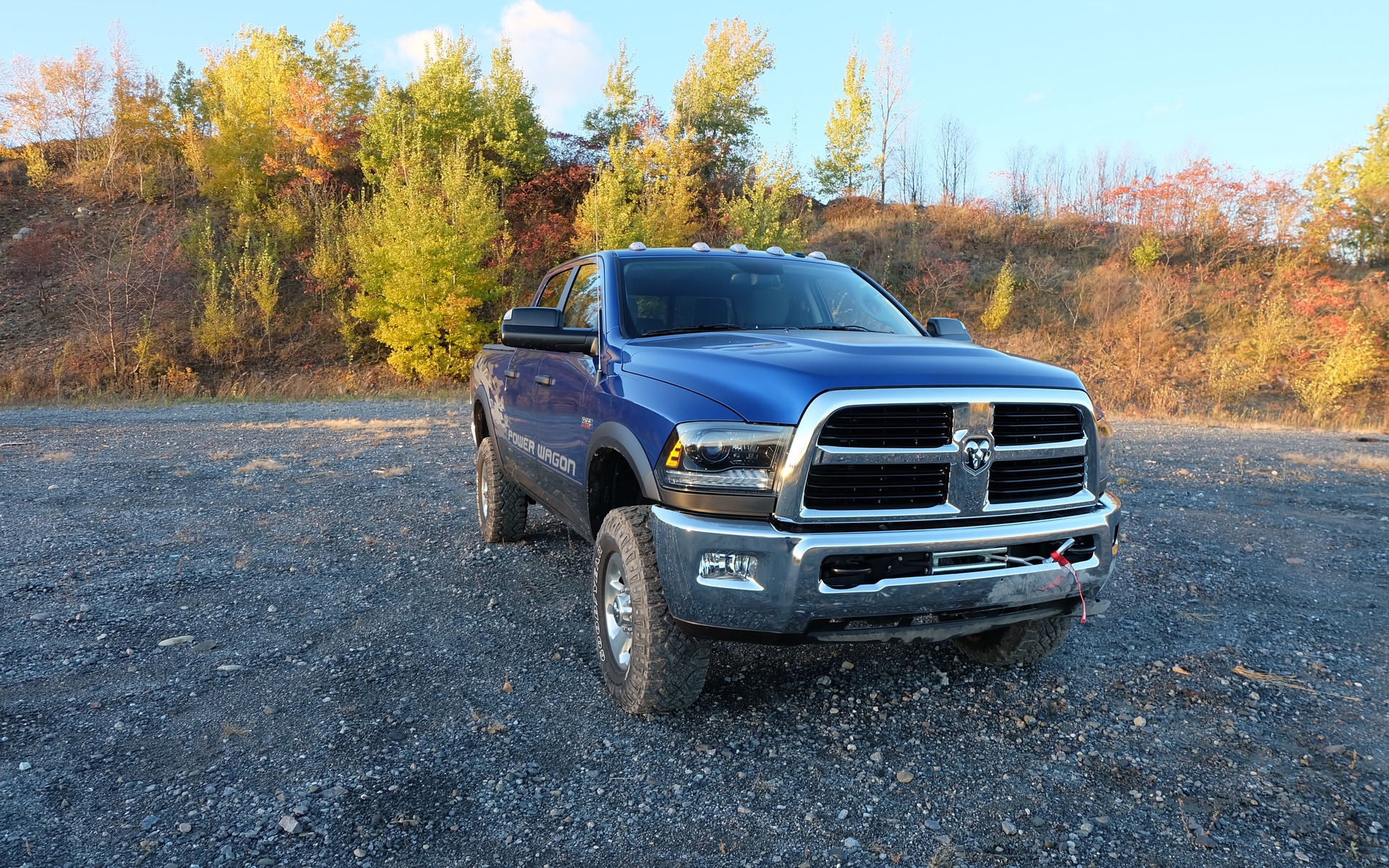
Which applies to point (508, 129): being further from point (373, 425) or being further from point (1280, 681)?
point (1280, 681)

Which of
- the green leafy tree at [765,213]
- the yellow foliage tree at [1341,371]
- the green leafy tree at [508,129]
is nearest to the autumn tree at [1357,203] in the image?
the yellow foliage tree at [1341,371]

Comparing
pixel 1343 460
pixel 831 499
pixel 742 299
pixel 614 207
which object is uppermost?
pixel 614 207

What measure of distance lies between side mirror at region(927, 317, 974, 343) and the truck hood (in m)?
0.83

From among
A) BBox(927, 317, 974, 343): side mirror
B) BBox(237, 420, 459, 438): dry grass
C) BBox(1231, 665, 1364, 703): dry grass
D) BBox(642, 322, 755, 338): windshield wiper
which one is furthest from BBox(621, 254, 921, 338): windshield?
BBox(237, 420, 459, 438): dry grass

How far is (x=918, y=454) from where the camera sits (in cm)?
260

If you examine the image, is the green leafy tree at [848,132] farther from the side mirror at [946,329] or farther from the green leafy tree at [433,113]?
the side mirror at [946,329]

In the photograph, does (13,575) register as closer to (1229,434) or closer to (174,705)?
(174,705)

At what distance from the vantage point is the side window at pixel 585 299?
4105mm

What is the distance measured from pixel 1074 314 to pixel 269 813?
111 feet

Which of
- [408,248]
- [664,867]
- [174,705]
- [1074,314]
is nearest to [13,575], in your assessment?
[174,705]

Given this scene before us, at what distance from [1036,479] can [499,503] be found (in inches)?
147

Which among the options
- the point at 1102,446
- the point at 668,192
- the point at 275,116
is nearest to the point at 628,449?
the point at 1102,446

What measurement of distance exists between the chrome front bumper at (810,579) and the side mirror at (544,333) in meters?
1.26

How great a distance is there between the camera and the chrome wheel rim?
3.18 m
